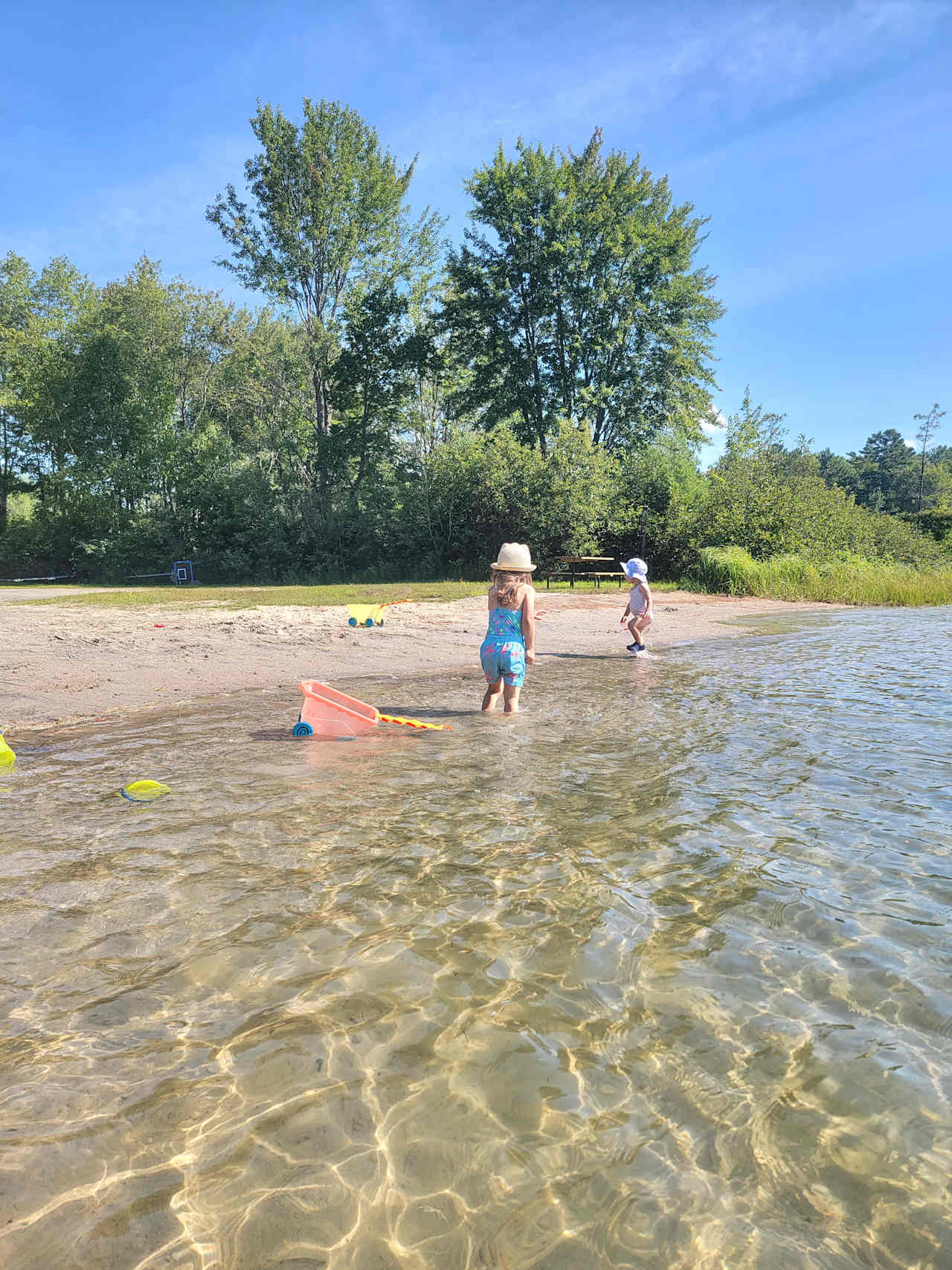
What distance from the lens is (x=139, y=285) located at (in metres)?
39.8

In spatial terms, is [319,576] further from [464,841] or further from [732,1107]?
[732,1107]

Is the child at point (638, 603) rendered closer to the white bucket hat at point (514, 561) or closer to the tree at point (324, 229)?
the white bucket hat at point (514, 561)

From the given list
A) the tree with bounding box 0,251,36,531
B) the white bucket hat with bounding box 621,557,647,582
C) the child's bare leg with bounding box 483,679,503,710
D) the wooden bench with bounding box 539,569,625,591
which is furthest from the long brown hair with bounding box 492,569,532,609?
the tree with bounding box 0,251,36,531

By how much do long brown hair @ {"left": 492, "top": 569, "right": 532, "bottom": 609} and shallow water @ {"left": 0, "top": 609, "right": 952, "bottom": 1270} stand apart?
9.06 feet

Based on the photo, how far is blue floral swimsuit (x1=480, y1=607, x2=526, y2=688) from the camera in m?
8.48

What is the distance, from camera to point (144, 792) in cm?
570

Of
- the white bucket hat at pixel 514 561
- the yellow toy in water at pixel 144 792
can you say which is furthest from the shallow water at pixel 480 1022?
the white bucket hat at pixel 514 561

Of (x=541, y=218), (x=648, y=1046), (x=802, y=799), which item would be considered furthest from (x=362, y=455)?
(x=648, y=1046)

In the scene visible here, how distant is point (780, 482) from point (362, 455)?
18298 mm

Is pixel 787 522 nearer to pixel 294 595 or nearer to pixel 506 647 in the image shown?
pixel 294 595

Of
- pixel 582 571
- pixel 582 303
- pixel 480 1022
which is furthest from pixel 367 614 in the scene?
pixel 582 303

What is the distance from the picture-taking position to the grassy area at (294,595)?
19.4m

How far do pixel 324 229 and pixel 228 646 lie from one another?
95.8 feet

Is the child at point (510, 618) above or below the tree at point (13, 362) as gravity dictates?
below
